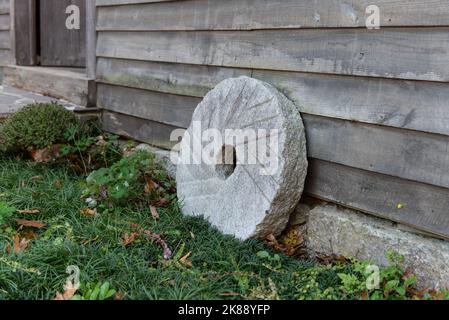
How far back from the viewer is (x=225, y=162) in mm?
3365

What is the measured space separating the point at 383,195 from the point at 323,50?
82 centimetres

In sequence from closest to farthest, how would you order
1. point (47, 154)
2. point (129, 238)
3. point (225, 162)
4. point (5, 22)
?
point (129, 238) < point (225, 162) < point (47, 154) < point (5, 22)

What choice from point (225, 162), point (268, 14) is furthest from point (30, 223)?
point (268, 14)

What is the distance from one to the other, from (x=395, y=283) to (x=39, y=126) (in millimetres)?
3085

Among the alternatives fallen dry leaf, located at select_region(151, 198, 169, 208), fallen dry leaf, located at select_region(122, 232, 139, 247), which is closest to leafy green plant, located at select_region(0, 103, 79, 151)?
fallen dry leaf, located at select_region(151, 198, 169, 208)

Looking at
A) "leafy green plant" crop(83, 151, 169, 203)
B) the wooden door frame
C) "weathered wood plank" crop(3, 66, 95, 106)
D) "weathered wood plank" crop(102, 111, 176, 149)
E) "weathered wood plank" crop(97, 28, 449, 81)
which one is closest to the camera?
"weathered wood plank" crop(97, 28, 449, 81)

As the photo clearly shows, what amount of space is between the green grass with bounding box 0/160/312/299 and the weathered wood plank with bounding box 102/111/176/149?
0.83m

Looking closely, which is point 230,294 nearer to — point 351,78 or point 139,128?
point 351,78

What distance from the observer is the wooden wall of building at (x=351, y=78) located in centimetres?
252

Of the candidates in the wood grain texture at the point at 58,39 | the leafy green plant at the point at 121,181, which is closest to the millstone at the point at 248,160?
the leafy green plant at the point at 121,181

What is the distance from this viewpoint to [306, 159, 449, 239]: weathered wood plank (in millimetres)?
2555

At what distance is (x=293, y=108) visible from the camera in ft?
10.0

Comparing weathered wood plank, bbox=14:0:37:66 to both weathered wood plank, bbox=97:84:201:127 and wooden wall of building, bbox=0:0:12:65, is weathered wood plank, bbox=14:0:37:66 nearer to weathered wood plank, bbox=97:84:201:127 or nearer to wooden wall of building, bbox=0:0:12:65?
wooden wall of building, bbox=0:0:12:65
